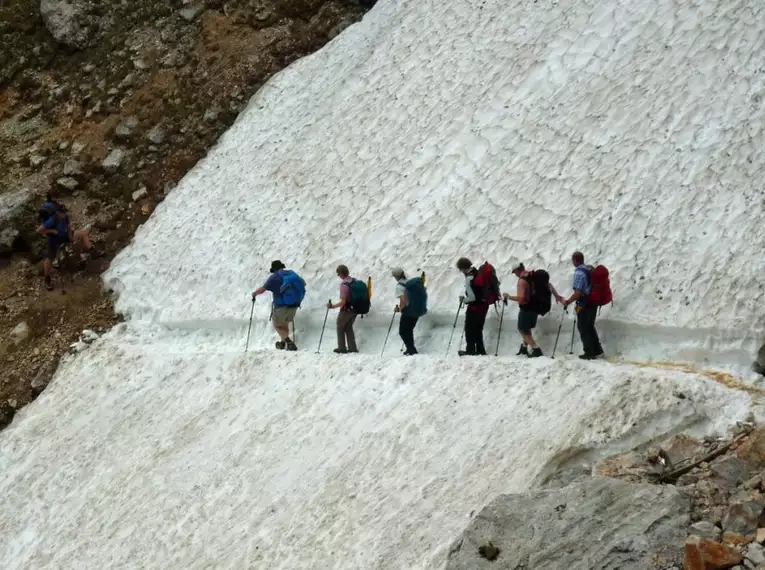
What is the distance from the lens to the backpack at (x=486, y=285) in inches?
640

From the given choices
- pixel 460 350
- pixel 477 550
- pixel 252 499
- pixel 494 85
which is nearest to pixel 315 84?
pixel 494 85

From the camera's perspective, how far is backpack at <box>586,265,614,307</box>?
1526 centimetres

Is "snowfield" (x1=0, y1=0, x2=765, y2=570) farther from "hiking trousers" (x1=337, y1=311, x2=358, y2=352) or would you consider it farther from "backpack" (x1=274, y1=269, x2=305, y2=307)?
"backpack" (x1=274, y1=269, x2=305, y2=307)

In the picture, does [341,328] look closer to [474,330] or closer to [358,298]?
[358,298]

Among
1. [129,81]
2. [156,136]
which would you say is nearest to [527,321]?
[156,136]

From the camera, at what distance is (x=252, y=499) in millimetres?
15492

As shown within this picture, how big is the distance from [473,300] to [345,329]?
2.81 meters

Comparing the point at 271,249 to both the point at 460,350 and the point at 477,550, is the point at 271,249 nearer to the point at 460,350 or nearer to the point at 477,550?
the point at 460,350

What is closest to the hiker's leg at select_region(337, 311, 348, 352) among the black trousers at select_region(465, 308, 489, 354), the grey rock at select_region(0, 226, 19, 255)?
the black trousers at select_region(465, 308, 489, 354)

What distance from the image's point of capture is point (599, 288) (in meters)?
15.3

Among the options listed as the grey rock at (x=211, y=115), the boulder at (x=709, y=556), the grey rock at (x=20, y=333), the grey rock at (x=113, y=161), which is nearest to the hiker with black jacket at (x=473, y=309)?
the boulder at (x=709, y=556)

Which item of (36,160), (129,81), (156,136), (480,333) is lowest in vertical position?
(480,333)

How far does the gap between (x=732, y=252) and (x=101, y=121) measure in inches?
697

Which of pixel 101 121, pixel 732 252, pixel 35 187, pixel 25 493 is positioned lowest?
pixel 25 493
